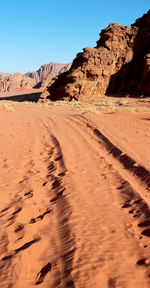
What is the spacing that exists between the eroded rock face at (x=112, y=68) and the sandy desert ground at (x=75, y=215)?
61.8 ft

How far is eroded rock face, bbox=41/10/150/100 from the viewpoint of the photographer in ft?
79.8

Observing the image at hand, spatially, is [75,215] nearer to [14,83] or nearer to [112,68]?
[112,68]

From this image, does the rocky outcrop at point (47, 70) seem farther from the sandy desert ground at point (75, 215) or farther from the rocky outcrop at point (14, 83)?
the sandy desert ground at point (75, 215)

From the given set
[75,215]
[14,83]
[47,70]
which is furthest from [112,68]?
[47,70]

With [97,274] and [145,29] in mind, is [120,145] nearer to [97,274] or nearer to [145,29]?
[97,274]

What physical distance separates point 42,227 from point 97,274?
109cm

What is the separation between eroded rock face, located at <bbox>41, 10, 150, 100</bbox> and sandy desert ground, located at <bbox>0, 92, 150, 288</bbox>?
61.8 feet

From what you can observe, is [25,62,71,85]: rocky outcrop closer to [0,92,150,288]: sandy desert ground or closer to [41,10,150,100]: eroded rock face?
[41,10,150,100]: eroded rock face

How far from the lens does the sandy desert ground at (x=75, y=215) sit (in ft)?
7.18

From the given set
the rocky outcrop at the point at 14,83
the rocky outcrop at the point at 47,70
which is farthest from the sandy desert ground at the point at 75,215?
the rocky outcrop at the point at 47,70

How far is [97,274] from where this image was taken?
7.03 ft

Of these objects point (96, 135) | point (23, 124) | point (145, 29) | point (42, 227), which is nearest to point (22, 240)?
point (42, 227)

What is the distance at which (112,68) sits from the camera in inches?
1077

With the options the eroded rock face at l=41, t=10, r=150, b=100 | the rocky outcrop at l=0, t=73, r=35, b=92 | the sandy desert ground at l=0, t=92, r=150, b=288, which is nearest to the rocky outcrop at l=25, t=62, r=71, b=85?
the rocky outcrop at l=0, t=73, r=35, b=92
